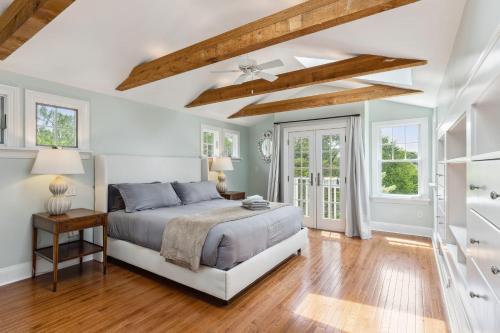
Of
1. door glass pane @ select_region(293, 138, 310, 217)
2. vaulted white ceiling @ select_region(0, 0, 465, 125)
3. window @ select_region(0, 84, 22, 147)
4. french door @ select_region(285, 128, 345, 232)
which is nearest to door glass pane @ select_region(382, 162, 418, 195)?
french door @ select_region(285, 128, 345, 232)

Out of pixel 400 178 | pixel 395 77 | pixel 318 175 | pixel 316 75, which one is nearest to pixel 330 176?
pixel 318 175

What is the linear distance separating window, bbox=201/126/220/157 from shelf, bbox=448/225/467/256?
13.9 feet

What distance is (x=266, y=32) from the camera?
7.73ft

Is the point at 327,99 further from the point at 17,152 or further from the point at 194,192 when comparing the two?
the point at 17,152

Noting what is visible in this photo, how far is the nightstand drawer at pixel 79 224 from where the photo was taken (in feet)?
9.16

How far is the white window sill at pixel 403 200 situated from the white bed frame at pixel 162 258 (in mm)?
2258

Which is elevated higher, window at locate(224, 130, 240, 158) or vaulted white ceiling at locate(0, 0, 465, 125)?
vaulted white ceiling at locate(0, 0, 465, 125)

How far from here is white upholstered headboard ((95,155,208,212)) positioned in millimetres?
3564

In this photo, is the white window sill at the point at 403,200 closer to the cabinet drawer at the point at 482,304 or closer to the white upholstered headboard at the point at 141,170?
the white upholstered headboard at the point at 141,170

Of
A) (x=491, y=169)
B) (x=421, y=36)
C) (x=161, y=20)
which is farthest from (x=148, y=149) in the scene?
(x=491, y=169)

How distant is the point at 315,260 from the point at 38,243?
3.42 meters

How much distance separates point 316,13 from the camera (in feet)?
6.68

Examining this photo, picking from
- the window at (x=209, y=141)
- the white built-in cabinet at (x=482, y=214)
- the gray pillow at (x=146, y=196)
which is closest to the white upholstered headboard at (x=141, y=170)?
the gray pillow at (x=146, y=196)

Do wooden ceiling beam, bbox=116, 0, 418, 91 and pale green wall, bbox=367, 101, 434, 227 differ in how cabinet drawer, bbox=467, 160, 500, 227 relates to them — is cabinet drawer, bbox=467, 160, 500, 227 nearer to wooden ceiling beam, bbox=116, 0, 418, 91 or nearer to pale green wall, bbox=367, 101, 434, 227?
wooden ceiling beam, bbox=116, 0, 418, 91
